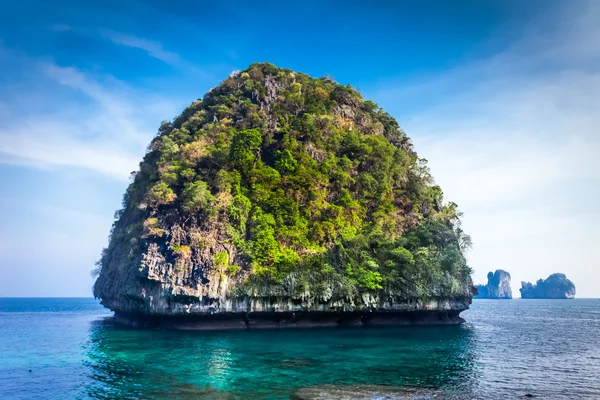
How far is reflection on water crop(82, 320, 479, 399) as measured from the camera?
19.5m

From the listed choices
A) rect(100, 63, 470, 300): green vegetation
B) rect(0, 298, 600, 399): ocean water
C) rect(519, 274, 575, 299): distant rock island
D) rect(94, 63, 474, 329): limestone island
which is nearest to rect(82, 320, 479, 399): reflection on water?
rect(0, 298, 600, 399): ocean water

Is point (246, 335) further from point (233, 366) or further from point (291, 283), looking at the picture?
point (233, 366)

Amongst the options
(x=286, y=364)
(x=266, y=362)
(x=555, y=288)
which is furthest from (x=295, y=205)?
(x=555, y=288)

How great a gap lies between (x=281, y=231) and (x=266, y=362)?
19748 mm

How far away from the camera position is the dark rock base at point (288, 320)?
4109 cm

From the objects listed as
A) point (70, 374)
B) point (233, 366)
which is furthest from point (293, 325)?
point (70, 374)

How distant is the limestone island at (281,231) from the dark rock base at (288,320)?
0.14m

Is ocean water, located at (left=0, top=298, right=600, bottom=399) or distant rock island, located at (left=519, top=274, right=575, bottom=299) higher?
ocean water, located at (left=0, top=298, right=600, bottom=399)

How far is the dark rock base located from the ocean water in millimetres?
2852

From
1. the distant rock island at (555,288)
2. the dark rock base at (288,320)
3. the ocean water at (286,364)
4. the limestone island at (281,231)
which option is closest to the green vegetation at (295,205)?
the limestone island at (281,231)

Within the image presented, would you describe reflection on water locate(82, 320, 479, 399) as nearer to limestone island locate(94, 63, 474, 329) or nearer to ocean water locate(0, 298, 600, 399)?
ocean water locate(0, 298, 600, 399)

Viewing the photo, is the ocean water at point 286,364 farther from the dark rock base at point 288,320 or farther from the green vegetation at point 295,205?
the green vegetation at point 295,205

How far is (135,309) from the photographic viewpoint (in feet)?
145

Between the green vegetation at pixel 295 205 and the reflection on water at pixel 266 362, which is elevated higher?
the green vegetation at pixel 295 205
